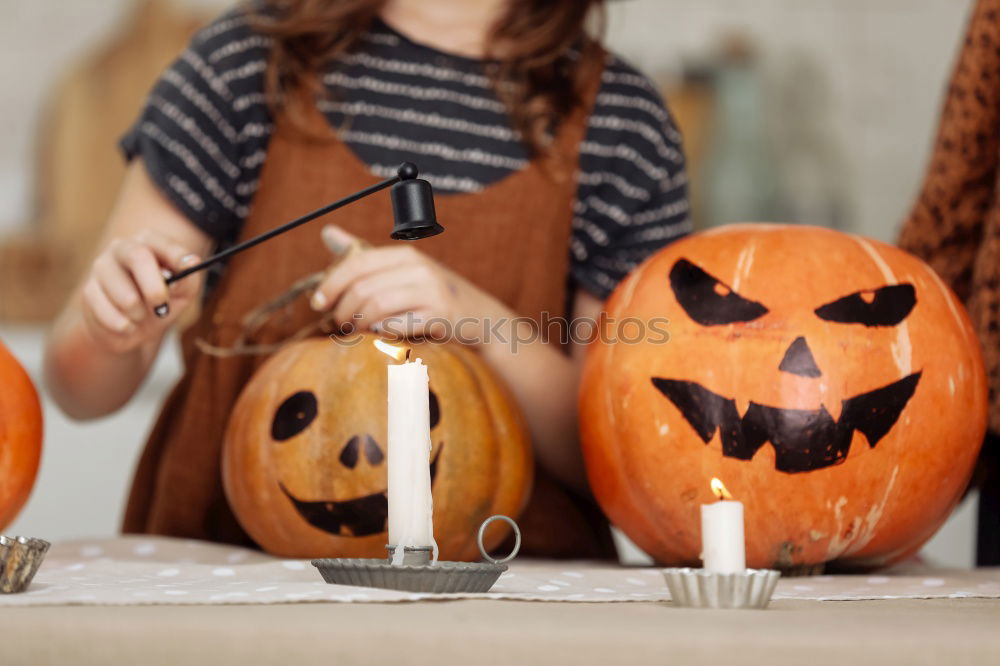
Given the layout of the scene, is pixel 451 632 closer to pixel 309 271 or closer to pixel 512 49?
pixel 309 271

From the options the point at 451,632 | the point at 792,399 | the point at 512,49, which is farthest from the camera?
the point at 512,49

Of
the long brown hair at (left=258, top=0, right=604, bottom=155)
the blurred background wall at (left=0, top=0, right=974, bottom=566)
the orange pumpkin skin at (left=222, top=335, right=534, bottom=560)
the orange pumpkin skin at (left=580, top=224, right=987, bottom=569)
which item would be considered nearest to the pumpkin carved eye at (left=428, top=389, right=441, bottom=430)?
the orange pumpkin skin at (left=222, top=335, right=534, bottom=560)

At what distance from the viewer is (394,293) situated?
2.91 feet

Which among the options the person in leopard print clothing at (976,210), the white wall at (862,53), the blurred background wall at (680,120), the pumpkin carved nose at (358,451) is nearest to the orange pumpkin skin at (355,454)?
the pumpkin carved nose at (358,451)

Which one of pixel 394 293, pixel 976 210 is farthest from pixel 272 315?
pixel 976 210

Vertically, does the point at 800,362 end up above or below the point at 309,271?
below

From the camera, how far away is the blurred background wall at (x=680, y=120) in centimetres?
224

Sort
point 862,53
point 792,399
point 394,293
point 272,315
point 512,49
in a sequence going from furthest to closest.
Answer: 1. point 862,53
2. point 512,49
3. point 272,315
4. point 394,293
5. point 792,399

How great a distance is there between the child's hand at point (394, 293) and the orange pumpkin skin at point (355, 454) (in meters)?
0.03

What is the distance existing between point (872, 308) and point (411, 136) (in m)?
0.48

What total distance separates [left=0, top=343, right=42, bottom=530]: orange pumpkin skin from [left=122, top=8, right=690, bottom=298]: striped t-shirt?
0.94 feet

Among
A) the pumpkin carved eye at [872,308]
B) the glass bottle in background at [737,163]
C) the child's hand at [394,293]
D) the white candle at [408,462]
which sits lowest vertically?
the white candle at [408,462]

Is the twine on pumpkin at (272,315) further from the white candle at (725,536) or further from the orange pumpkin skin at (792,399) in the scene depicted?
the white candle at (725,536)

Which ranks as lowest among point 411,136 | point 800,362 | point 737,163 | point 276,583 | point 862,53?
point 276,583
